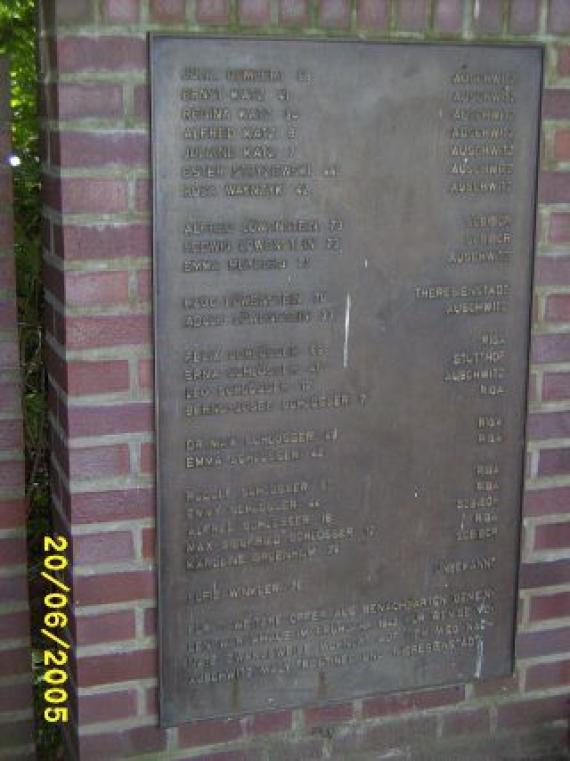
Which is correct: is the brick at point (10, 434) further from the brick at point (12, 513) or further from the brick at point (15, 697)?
the brick at point (15, 697)

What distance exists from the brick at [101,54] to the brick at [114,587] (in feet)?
4.14

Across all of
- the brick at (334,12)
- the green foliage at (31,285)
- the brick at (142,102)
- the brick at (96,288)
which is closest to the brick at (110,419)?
the brick at (96,288)

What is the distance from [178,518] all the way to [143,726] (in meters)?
0.59

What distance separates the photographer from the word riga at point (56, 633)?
2777 millimetres

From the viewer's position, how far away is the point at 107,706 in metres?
2.74

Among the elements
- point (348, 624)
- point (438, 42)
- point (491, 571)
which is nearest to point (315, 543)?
point (348, 624)

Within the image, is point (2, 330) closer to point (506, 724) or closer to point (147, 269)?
point (147, 269)

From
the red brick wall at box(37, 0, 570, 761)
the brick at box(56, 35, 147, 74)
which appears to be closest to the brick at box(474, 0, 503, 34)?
the red brick wall at box(37, 0, 570, 761)

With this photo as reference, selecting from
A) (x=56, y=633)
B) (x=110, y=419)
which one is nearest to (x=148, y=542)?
(x=110, y=419)

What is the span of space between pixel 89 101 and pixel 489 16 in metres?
1.06

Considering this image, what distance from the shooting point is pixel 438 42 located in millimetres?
2609

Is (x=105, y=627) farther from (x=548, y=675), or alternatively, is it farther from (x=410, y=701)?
(x=548, y=675)

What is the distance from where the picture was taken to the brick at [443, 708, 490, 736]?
119 inches

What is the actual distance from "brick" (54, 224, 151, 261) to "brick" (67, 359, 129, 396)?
0.26 m
